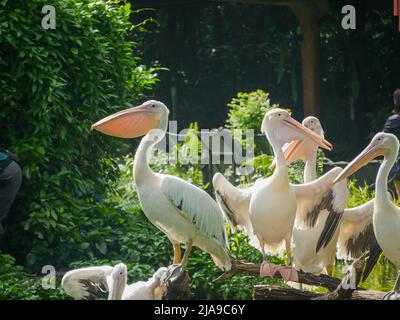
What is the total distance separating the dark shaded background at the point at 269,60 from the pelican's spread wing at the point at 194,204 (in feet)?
25.6

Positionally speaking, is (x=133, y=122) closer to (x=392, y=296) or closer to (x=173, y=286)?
(x=173, y=286)

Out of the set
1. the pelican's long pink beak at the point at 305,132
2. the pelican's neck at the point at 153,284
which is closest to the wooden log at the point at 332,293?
the pelican's neck at the point at 153,284

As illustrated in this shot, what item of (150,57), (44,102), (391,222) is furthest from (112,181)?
(150,57)

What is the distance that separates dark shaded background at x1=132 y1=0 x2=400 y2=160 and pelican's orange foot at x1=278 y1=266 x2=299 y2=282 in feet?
25.6

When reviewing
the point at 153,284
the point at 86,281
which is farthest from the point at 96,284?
the point at 153,284

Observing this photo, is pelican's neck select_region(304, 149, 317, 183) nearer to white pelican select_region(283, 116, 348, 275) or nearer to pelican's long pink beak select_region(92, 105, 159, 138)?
white pelican select_region(283, 116, 348, 275)

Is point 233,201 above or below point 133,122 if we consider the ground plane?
below

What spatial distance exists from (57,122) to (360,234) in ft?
9.02

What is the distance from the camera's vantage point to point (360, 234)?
709 cm

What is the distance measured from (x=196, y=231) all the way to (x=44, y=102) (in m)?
1.87

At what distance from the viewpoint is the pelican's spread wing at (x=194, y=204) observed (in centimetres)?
661

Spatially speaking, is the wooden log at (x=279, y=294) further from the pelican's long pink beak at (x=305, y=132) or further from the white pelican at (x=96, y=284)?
the pelican's long pink beak at (x=305, y=132)
